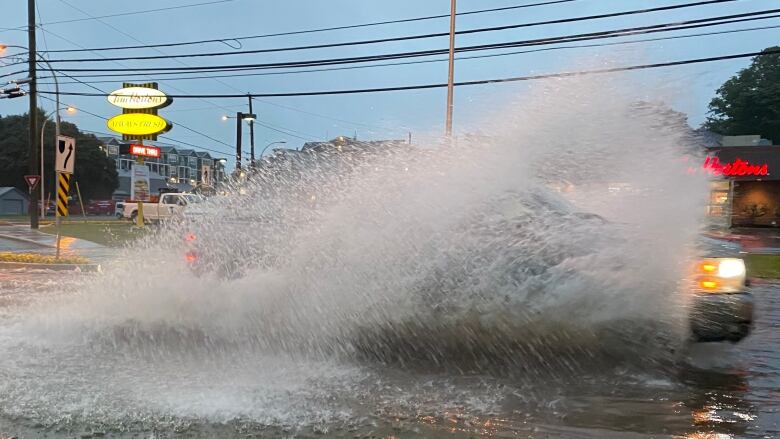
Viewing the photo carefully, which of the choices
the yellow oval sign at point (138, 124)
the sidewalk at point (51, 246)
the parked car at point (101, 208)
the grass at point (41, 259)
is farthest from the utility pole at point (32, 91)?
the parked car at point (101, 208)

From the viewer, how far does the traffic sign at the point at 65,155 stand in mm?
14523

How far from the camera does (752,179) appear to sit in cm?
3512

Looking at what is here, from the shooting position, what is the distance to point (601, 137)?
5.94m

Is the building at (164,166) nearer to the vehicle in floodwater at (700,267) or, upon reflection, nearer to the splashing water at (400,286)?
the splashing water at (400,286)

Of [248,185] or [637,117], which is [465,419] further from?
[248,185]

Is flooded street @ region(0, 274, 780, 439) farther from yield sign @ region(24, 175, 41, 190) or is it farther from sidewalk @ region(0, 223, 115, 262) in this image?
yield sign @ region(24, 175, 41, 190)

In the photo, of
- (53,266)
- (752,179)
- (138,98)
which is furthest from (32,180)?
(752,179)

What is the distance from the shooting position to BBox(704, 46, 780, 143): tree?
5078 cm

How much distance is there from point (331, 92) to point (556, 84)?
1338cm

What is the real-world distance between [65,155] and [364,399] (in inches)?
519

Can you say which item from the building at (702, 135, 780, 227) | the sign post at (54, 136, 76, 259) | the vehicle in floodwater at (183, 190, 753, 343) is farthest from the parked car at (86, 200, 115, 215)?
the vehicle in floodwater at (183, 190, 753, 343)

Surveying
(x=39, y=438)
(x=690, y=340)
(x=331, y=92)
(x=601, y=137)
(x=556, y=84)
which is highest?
(x=331, y=92)

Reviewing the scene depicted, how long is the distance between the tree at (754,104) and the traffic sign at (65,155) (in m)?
53.1

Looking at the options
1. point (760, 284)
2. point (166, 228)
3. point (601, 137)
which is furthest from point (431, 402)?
point (760, 284)
